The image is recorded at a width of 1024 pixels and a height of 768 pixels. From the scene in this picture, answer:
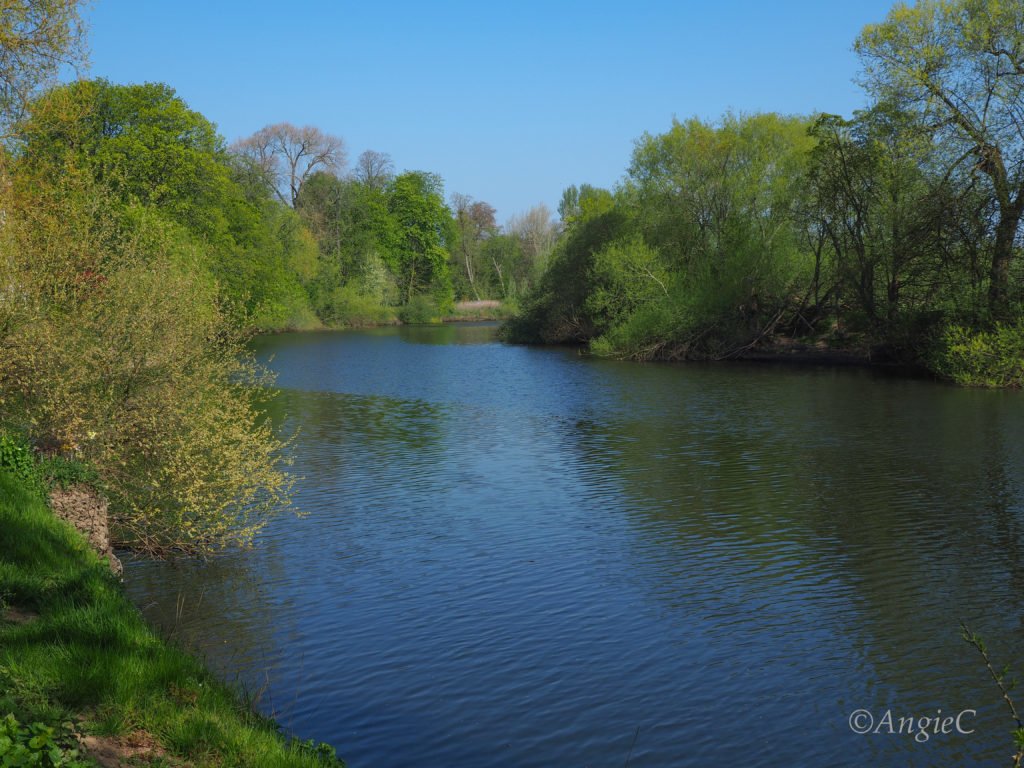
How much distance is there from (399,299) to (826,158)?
2599 inches

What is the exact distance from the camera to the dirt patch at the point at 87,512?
10.9m

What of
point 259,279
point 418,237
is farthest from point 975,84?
point 418,237

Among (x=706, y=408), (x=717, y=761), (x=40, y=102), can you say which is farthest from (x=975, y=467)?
(x=40, y=102)

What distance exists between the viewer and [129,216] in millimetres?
46156

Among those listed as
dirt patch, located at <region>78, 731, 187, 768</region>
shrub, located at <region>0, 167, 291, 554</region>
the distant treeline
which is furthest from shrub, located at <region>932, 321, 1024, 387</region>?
dirt patch, located at <region>78, 731, 187, 768</region>

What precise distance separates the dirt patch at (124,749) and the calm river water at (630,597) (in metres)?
2.30

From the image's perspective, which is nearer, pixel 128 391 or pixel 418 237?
pixel 128 391

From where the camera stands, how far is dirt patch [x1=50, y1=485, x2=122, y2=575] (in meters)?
10.9

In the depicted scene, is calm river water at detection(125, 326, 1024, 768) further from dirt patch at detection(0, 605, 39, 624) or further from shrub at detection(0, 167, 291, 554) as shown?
dirt patch at detection(0, 605, 39, 624)

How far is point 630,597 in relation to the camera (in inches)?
465

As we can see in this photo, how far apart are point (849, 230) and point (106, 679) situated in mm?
40195

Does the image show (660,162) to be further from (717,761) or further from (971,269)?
(717,761)

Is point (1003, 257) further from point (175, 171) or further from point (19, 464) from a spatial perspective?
point (175, 171)

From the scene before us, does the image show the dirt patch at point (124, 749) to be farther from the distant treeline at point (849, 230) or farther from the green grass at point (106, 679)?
the distant treeline at point (849, 230)
